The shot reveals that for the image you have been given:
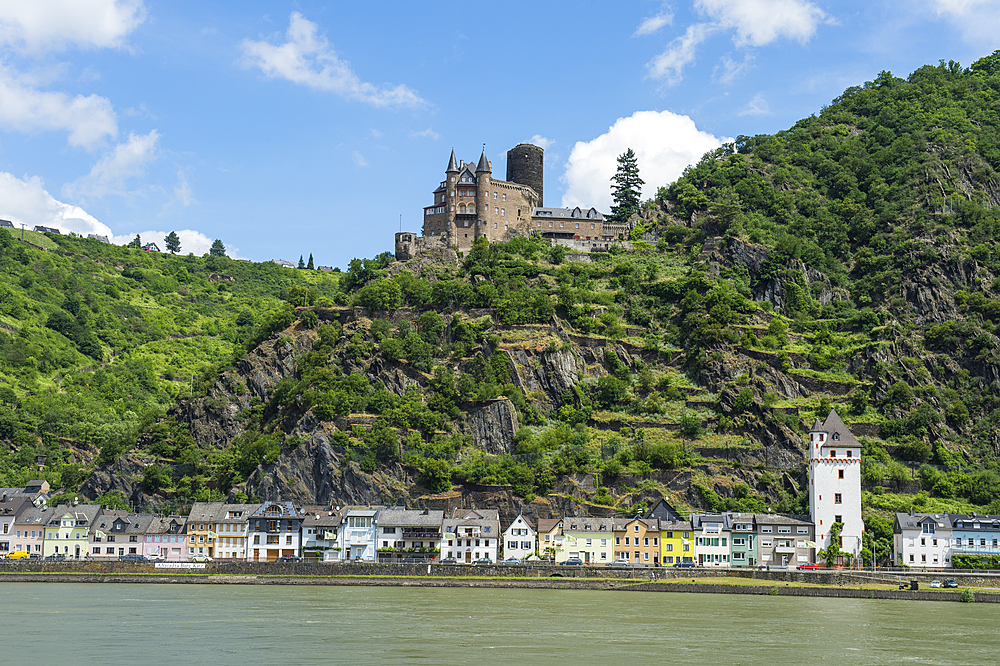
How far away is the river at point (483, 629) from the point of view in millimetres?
45500

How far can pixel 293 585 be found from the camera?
3223 inches

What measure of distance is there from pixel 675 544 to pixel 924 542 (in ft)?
64.6

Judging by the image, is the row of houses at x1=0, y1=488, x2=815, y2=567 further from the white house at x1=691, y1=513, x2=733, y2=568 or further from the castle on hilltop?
the castle on hilltop

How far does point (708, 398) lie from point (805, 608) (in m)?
43.7

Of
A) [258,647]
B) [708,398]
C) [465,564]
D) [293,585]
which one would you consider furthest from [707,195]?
[258,647]

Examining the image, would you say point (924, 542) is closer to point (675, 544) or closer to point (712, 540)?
point (712, 540)

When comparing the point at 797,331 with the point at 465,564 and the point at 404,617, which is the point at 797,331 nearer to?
the point at 465,564

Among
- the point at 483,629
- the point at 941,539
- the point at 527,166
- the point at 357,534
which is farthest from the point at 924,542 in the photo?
the point at 527,166

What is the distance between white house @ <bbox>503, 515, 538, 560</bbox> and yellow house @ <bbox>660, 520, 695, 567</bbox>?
422 inches

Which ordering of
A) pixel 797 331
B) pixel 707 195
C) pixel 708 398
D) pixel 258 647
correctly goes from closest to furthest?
pixel 258 647
pixel 708 398
pixel 797 331
pixel 707 195

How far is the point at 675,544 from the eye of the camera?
Result: 9175cm

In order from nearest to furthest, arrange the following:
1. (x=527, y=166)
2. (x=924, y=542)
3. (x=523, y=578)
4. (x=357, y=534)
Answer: (x=523, y=578), (x=924, y=542), (x=357, y=534), (x=527, y=166)

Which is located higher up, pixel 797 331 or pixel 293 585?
pixel 797 331

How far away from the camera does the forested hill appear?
98375 mm
